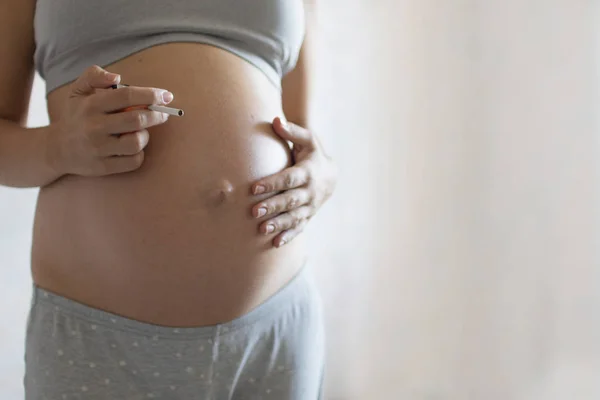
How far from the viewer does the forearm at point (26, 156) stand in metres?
0.59

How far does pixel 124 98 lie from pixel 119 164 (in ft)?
0.23

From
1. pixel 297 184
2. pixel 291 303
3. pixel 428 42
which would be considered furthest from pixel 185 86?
pixel 428 42

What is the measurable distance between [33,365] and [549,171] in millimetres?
887

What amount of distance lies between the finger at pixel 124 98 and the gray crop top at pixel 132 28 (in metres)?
0.12

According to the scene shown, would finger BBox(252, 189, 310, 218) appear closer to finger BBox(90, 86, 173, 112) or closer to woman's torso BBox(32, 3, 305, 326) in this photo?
woman's torso BBox(32, 3, 305, 326)

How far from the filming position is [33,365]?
60 cm

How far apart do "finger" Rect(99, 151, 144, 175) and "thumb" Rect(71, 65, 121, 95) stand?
0.23 ft

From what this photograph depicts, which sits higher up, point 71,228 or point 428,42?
point 428,42

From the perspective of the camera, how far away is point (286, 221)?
66 cm

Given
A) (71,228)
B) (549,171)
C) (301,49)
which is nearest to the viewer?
(71,228)

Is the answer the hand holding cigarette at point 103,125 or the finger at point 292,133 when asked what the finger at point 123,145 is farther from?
the finger at point 292,133

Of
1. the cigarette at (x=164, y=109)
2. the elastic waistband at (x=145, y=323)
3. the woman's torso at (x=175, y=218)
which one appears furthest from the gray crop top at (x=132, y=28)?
the elastic waistband at (x=145, y=323)

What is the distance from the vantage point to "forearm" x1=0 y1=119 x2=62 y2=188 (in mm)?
587

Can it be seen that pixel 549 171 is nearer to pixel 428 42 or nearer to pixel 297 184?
pixel 428 42
